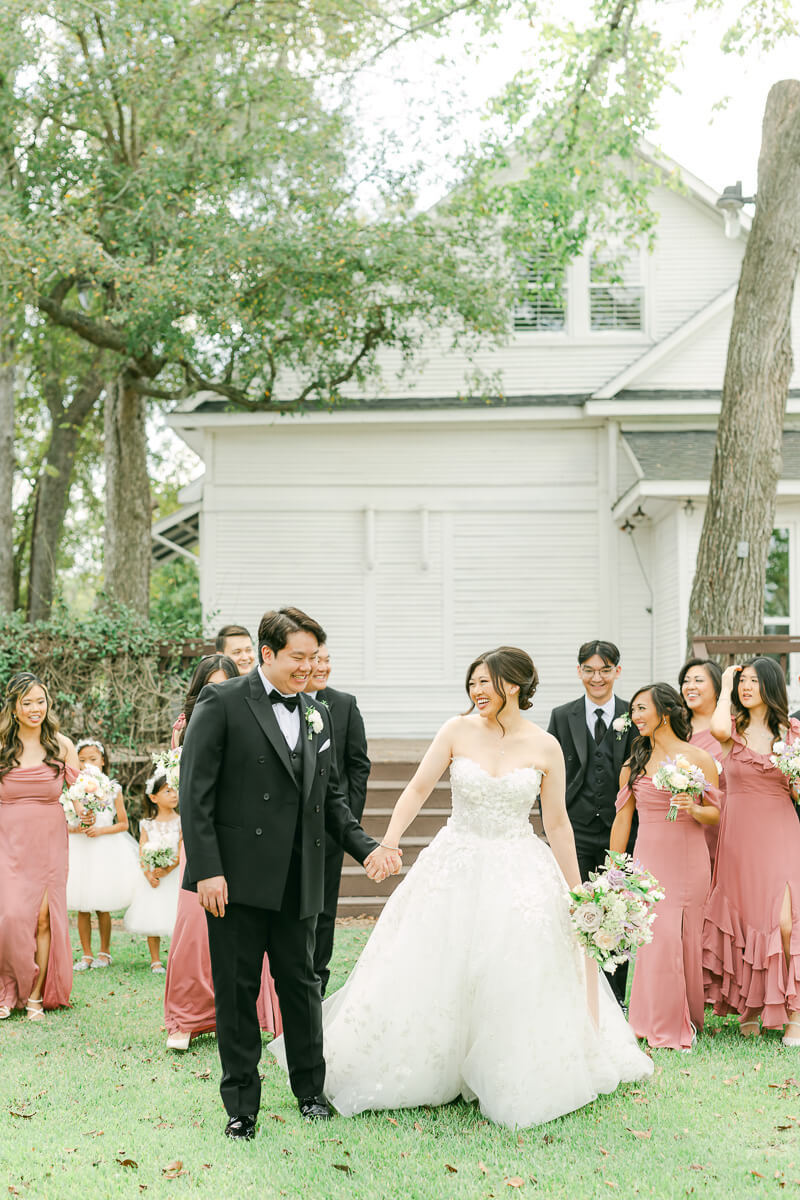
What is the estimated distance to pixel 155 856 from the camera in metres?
8.98

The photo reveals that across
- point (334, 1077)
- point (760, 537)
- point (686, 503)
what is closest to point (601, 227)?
point (686, 503)

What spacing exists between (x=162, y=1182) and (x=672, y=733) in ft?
12.6

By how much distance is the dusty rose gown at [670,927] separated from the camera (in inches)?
274

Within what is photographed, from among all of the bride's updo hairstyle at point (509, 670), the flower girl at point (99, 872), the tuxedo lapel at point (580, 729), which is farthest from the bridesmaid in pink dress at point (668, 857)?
the flower girl at point (99, 872)

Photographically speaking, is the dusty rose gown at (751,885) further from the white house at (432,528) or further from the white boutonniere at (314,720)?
the white house at (432,528)

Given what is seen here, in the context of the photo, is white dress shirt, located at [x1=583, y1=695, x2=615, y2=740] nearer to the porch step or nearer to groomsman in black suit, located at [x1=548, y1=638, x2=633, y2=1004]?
groomsman in black suit, located at [x1=548, y1=638, x2=633, y2=1004]

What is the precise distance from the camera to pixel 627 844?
761 centimetres

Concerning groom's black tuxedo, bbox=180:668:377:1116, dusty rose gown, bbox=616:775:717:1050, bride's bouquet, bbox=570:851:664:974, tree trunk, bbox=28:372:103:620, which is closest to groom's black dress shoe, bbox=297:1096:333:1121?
groom's black tuxedo, bbox=180:668:377:1116

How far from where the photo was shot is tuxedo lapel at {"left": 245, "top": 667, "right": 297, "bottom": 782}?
5316mm

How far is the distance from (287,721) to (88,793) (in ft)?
10.8

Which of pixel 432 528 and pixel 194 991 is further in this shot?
pixel 432 528

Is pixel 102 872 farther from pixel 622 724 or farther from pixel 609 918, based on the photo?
pixel 609 918

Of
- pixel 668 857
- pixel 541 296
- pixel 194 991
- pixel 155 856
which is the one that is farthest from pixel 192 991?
pixel 541 296

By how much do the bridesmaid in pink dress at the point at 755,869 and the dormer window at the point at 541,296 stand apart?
10.2 m
